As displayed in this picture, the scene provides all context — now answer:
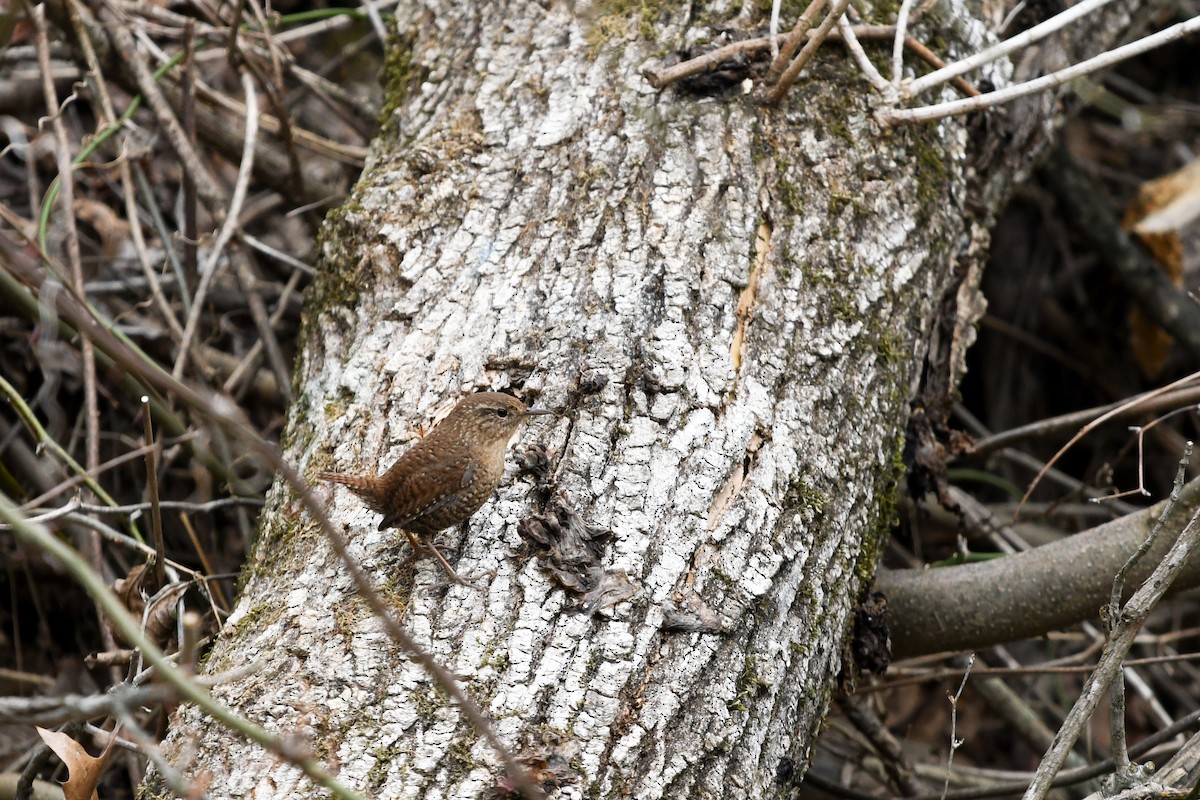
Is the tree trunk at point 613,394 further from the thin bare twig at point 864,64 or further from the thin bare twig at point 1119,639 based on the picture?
the thin bare twig at point 1119,639

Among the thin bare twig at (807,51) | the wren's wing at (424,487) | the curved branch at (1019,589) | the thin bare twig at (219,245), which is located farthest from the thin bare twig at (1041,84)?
the thin bare twig at (219,245)

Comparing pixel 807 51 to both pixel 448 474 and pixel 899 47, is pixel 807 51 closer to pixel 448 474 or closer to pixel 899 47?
pixel 899 47

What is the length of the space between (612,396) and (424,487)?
1.53 ft

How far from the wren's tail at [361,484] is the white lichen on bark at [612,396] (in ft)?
0.19

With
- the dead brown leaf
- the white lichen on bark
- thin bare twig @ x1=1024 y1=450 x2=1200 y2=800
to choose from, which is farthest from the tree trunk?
thin bare twig @ x1=1024 y1=450 x2=1200 y2=800

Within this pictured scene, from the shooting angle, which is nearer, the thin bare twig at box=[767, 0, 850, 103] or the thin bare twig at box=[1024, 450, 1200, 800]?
the thin bare twig at box=[1024, 450, 1200, 800]

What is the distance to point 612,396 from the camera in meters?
2.42

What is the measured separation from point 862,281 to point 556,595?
114 cm

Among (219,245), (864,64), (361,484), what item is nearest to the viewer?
(361,484)

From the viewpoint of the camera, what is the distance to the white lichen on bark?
207 cm

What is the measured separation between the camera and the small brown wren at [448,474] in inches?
89.4

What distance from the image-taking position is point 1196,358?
14.9ft

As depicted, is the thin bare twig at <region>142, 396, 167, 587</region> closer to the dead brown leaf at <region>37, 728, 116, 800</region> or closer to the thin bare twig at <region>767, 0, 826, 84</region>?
the dead brown leaf at <region>37, 728, 116, 800</region>

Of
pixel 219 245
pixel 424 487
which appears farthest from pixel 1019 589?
pixel 219 245
